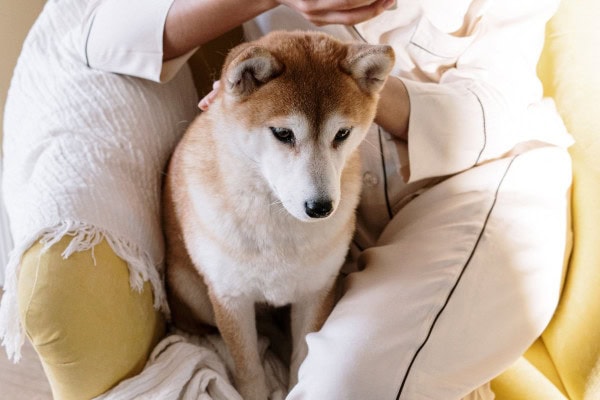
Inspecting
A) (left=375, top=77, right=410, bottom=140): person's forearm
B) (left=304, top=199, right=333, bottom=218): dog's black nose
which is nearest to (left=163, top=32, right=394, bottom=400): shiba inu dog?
(left=304, top=199, right=333, bottom=218): dog's black nose

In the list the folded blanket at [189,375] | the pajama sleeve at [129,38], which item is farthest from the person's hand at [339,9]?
the folded blanket at [189,375]

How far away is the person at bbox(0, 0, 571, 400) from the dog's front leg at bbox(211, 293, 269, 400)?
0.45ft

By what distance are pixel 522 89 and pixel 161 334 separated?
2.54 ft

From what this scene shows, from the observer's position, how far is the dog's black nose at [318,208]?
0.73 metres

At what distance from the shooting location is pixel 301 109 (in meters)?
0.74

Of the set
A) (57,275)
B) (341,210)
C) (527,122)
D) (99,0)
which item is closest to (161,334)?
(57,275)

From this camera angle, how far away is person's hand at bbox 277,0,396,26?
821 millimetres

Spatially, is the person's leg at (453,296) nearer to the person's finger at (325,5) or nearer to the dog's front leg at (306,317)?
the dog's front leg at (306,317)

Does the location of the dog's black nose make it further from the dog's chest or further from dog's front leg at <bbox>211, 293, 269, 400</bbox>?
dog's front leg at <bbox>211, 293, 269, 400</bbox>

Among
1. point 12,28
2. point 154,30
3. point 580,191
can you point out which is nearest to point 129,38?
point 154,30

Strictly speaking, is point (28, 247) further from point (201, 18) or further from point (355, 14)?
point (355, 14)

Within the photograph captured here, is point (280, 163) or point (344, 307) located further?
point (344, 307)

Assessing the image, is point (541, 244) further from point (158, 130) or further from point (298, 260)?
point (158, 130)

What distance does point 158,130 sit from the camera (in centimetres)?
105
